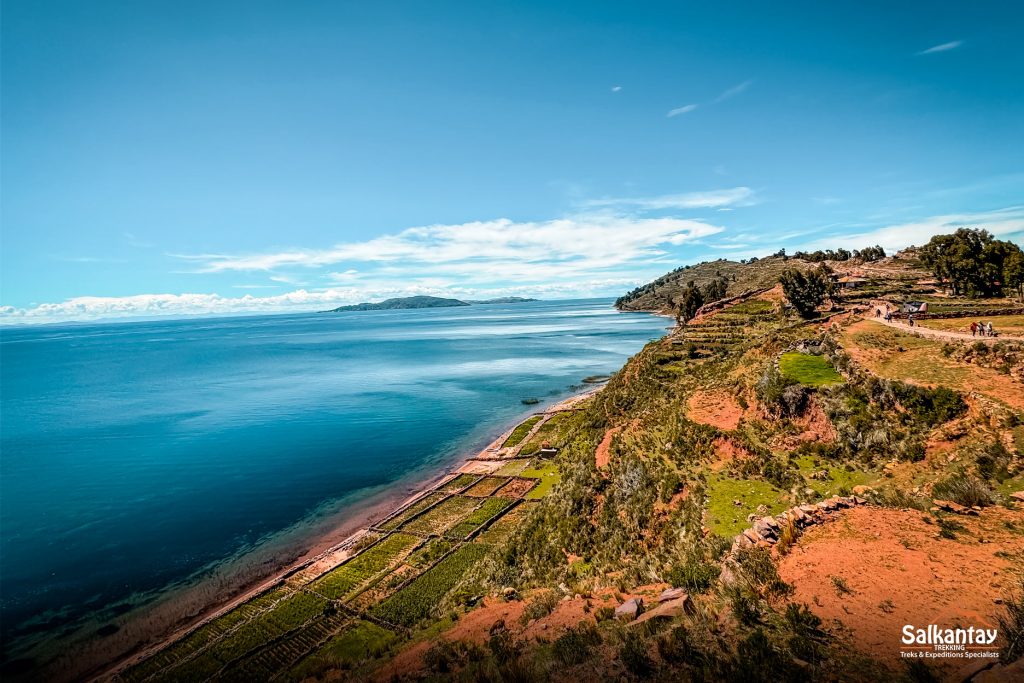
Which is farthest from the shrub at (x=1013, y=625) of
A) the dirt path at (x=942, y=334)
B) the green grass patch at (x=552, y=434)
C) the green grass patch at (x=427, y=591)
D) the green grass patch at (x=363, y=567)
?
the green grass patch at (x=552, y=434)

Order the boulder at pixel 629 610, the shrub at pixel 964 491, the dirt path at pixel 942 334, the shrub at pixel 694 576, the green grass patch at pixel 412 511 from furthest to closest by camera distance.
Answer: the green grass patch at pixel 412 511, the dirt path at pixel 942 334, the shrub at pixel 964 491, the shrub at pixel 694 576, the boulder at pixel 629 610

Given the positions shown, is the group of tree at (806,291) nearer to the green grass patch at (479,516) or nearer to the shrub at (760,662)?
the green grass patch at (479,516)

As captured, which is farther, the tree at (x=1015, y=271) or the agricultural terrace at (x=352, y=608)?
the tree at (x=1015, y=271)

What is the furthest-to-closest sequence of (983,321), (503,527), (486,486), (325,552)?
1. (486,486)
2. (503,527)
3. (325,552)
4. (983,321)

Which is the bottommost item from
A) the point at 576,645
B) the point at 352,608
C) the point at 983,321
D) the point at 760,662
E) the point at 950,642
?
the point at 352,608

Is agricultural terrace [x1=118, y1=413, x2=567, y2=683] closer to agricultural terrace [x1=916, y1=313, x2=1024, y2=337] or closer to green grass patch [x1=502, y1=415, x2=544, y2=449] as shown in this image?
green grass patch [x1=502, y1=415, x2=544, y2=449]

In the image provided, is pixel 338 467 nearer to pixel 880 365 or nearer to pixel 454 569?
pixel 454 569

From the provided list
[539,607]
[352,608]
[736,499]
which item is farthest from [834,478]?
[352,608]

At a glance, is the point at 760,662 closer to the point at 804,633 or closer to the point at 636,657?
the point at 804,633
